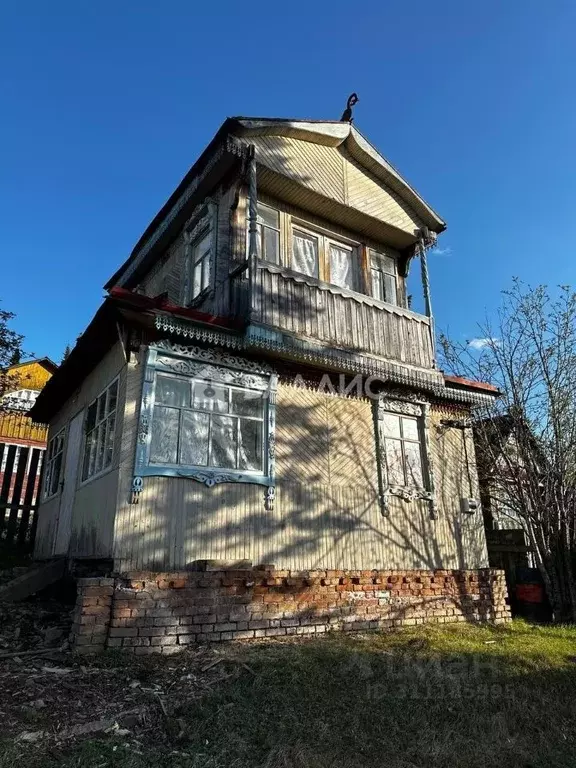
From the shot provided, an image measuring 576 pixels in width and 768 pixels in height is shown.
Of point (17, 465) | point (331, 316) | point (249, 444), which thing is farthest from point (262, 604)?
point (17, 465)

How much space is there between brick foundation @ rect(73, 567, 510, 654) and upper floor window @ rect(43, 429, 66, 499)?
538 cm

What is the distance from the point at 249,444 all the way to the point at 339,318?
2604 millimetres

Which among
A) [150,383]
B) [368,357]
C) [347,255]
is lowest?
[150,383]

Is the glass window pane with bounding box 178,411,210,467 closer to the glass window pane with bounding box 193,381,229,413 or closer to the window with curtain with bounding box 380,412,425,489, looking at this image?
the glass window pane with bounding box 193,381,229,413

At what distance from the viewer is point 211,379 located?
7.81m

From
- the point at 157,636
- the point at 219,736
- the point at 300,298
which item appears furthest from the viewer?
the point at 300,298

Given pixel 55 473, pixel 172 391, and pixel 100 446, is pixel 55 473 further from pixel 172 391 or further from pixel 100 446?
pixel 172 391

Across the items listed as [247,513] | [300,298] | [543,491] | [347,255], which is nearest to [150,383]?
[247,513]

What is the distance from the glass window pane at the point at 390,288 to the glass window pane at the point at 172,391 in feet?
16.0

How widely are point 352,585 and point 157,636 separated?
115 inches

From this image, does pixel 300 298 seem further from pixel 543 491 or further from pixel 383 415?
pixel 543 491

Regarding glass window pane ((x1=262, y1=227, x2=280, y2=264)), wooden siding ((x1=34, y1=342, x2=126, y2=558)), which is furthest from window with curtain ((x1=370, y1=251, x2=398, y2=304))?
wooden siding ((x1=34, y1=342, x2=126, y2=558))

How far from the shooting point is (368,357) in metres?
9.09

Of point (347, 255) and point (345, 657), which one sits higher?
point (347, 255)
